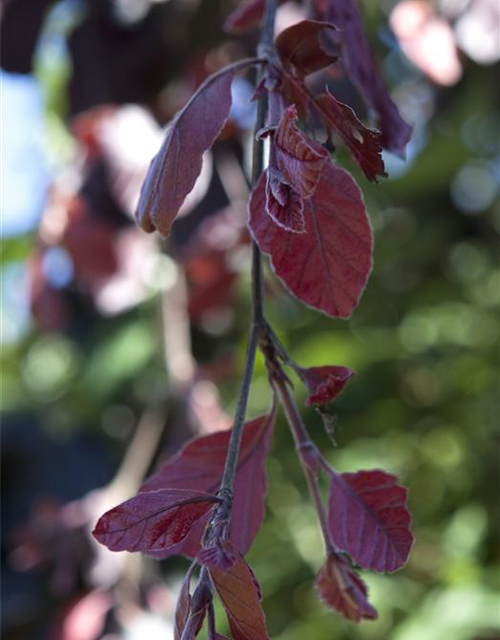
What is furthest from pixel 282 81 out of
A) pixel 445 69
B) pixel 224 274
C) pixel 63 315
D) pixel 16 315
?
pixel 16 315

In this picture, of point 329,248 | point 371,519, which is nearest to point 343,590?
point 371,519

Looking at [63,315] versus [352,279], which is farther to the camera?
[63,315]

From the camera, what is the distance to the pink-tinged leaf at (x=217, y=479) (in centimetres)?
52

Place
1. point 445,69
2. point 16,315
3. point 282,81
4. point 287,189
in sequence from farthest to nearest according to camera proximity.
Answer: point 16,315, point 445,69, point 282,81, point 287,189

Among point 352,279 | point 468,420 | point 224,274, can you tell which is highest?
point 352,279

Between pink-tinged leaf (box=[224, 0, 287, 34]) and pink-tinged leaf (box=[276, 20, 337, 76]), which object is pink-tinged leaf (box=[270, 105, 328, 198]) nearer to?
pink-tinged leaf (box=[276, 20, 337, 76])

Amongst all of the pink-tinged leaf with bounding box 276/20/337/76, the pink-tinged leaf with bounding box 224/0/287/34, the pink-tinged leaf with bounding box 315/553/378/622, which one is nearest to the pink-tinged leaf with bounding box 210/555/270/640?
the pink-tinged leaf with bounding box 315/553/378/622

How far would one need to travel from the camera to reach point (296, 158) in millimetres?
383

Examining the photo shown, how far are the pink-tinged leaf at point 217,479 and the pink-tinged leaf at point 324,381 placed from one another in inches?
2.6

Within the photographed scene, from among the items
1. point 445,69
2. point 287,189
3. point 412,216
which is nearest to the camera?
point 287,189

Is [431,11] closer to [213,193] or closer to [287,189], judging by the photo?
[213,193]

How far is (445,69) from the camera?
3.07 feet

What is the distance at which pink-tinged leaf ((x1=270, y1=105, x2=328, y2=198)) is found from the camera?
379mm

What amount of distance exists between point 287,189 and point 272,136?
0.08 ft
